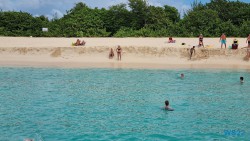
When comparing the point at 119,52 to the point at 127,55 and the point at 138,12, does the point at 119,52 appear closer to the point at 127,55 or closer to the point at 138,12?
the point at 127,55

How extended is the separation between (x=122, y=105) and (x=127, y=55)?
1788cm

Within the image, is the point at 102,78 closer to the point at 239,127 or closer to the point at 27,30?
the point at 239,127

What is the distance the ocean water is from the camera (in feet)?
47.3

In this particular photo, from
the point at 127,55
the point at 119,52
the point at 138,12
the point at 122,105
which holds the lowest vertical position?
the point at 122,105

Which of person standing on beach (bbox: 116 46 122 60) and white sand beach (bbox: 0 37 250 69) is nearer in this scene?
white sand beach (bbox: 0 37 250 69)

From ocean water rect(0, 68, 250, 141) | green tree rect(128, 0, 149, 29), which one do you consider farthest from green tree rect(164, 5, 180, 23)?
ocean water rect(0, 68, 250, 141)

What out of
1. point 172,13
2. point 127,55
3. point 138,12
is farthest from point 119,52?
point 172,13

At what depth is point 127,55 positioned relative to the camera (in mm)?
36781

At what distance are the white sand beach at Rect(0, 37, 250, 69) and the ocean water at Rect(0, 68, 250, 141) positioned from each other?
3.60 meters

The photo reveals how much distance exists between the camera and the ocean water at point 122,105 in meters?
14.4

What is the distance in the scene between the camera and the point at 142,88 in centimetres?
2430

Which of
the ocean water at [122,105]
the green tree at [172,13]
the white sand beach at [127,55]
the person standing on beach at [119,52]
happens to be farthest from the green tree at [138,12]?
the ocean water at [122,105]

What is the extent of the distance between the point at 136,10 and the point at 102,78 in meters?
23.6

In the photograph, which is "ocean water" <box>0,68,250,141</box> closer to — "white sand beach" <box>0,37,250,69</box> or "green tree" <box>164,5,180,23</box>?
"white sand beach" <box>0,37,250,69</box>
